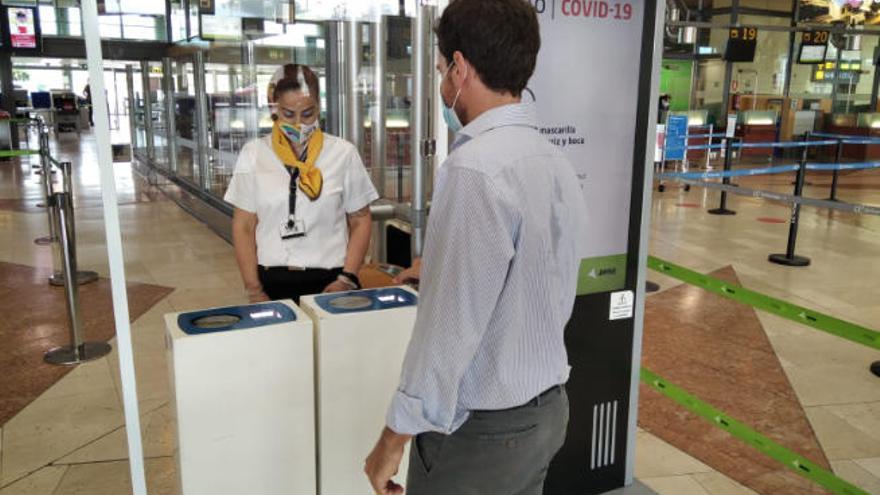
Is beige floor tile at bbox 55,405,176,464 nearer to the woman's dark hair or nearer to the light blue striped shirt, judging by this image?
the woman's dark hair

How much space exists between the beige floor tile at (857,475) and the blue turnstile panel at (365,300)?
2.22m

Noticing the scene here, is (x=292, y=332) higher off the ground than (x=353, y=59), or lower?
lower

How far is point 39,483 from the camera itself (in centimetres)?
303

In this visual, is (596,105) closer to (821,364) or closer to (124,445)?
(124,445)

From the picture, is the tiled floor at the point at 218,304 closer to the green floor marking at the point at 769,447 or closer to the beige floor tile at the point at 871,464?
the beige floor tile at the point at 871,464

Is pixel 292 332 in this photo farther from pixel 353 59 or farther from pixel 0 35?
pixel 0 35

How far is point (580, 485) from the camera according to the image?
2.85m

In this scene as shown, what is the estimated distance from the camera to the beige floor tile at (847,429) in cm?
338

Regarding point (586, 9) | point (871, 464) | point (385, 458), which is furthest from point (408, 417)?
point (871, 464)

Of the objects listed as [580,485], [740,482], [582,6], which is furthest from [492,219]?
[740,482]

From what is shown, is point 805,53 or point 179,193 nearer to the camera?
point 179,193

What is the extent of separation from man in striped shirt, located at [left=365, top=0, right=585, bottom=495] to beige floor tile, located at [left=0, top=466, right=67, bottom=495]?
7.36 ft

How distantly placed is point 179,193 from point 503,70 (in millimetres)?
6749

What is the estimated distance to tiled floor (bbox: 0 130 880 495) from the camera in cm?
316
